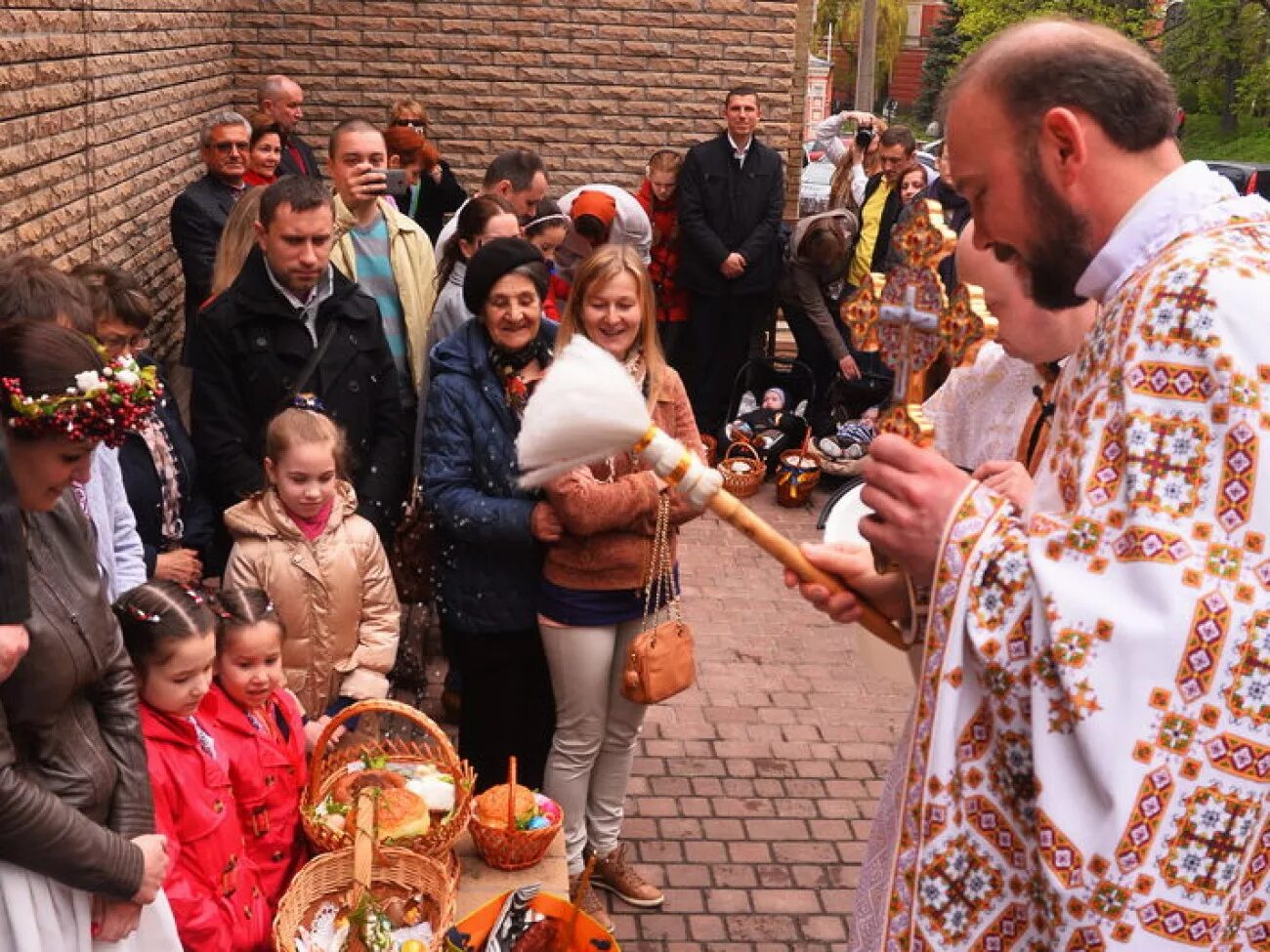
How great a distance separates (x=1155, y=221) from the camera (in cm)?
215

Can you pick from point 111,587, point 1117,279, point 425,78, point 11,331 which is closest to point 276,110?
point 425,78

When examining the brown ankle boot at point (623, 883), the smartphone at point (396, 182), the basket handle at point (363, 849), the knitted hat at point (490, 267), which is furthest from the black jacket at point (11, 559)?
the smartphone at point (396, 182)

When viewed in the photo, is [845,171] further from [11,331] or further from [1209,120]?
[1209,120]

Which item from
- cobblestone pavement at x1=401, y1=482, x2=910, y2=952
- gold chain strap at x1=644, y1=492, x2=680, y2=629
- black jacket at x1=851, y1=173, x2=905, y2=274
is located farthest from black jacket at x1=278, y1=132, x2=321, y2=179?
gold chain strap at x1=644, y1=492, x2=680, y2=629

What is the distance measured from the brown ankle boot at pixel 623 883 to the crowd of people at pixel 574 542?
0.05 ft

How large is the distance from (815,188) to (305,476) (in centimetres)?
1473

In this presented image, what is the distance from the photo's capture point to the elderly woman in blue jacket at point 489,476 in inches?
185

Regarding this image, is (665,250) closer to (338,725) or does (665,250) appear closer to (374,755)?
(374,755)

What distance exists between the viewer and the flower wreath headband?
2.74 meters

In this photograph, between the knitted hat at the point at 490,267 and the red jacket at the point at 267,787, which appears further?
the knitted hat at the point at 490,267

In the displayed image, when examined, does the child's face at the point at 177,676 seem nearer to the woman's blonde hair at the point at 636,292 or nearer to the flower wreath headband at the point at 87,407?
the flower wreath headband at the point at 87,407

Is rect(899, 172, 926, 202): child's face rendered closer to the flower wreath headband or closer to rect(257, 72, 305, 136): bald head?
rect(257, 72, 305, 136): bald head

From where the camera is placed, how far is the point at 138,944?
320cm

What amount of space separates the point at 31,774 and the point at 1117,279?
2275mm
